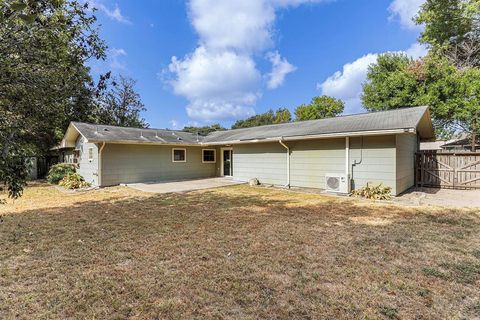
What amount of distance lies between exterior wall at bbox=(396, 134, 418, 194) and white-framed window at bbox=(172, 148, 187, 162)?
1086cm

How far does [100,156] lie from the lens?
11898 millimetres

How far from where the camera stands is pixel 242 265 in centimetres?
358

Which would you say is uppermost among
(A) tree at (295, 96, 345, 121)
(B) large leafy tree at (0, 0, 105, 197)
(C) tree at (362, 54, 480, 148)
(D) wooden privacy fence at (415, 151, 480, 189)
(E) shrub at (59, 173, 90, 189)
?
(A) tree at (295, 96, 345, 121)

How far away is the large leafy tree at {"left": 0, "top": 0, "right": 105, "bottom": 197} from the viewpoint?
1954mm

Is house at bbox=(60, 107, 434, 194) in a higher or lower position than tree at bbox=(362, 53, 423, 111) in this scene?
lower

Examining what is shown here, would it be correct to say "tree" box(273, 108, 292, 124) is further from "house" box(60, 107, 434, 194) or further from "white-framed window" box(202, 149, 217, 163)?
"house" box(60, 107, 434, 194)

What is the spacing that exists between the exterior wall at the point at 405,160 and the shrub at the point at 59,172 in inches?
620

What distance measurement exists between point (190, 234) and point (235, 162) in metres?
9.03

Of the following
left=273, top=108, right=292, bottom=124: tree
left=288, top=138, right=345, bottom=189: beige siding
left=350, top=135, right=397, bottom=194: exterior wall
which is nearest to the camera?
left=350, top=135, right=397, bottom=194: exterior wall

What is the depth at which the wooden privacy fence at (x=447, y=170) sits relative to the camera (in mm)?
10391

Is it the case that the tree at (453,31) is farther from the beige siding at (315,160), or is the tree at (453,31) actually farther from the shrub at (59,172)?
the shrub at (59,172)

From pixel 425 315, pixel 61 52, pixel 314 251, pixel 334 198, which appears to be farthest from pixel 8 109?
pixel 334 198

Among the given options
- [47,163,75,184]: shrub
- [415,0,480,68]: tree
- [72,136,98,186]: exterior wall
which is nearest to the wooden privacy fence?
[415,0,480,68]: tree

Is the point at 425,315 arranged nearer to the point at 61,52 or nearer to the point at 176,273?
the point at 176,273
